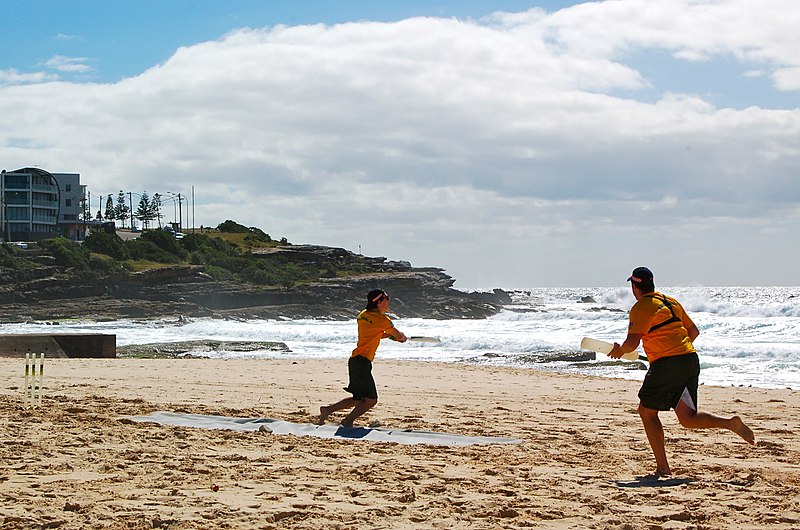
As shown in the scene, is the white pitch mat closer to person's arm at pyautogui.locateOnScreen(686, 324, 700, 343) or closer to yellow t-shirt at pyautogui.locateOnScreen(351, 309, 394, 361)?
yellow t-shirt at pyautogui.locateOnScreen(351, 309, 394, 361)

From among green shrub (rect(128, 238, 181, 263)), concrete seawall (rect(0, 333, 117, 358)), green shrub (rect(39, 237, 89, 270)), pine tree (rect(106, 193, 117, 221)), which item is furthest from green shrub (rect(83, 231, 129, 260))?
pine tree (rect(106, 193, 117, 221))

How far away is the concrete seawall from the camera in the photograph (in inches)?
890

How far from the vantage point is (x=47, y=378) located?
50.3 ft

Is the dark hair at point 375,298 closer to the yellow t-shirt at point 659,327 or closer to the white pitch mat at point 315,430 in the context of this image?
the white pitch mat at point 315,430

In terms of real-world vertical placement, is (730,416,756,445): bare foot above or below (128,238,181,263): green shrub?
below

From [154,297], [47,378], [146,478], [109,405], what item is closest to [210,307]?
[154,297]

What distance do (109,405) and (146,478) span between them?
5.14 metres

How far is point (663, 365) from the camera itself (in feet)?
22.4

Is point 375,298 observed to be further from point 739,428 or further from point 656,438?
point 739,428

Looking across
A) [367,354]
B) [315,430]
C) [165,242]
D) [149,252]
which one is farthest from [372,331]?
[165,242]

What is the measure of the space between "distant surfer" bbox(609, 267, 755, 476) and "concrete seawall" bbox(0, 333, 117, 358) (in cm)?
1880

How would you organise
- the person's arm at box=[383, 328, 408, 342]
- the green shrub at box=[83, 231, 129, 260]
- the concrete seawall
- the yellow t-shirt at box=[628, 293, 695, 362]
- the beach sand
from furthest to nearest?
the green shrub at box=[83, 231, 129, 260] < the concrete seawall < the person's arm at box=[383, 328, 408, 342] < the yellow t-shirt at box=[628, 293, 695, 362] < the beach sand

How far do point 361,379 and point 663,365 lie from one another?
143 inches

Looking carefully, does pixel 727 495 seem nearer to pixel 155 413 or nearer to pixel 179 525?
pixel 179 525
